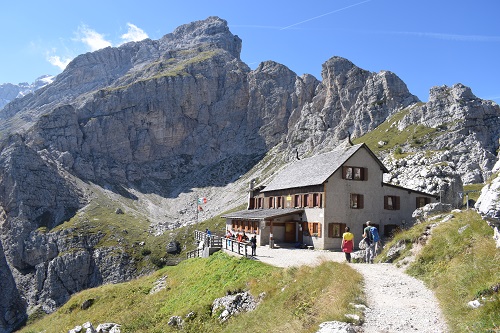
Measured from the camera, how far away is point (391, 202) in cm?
4744

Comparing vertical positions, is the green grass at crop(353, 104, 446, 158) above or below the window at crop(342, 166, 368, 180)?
above

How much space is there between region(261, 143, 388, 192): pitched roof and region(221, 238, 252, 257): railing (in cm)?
1154

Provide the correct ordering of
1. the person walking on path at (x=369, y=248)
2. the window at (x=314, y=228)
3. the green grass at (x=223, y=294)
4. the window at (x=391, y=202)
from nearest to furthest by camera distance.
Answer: the green grass at (x=223, y=294) → the person walking on path at (x=369, y=248) → the window at (x=314, y=228) → the window at (x=391, y=202)

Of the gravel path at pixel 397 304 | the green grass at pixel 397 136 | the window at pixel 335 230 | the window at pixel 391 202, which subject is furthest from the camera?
A: the green grass at pixel 397 136

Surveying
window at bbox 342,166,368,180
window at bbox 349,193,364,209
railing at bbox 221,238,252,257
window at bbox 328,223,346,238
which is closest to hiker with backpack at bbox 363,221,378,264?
railing at bbox 221,238,252,257

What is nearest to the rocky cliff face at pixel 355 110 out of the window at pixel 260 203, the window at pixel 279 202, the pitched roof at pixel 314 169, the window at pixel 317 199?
the window at pixel 260 203

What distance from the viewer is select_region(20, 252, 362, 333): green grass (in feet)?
57.1

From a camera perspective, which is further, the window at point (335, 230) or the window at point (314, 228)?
the window at point (314, 228)

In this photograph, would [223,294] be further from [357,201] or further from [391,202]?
[391,202]

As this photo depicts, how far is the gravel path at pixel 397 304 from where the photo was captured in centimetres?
1403

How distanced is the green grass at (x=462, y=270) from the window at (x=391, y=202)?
66.0 feet

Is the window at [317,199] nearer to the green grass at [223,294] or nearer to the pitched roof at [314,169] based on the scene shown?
the pitched roof at [314,169]

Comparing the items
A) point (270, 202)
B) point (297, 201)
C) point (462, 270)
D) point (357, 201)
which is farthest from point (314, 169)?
point (462, 270)

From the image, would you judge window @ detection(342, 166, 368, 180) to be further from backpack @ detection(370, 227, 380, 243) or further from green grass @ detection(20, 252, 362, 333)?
green grass @ detection(20, 252, 362, 333)
